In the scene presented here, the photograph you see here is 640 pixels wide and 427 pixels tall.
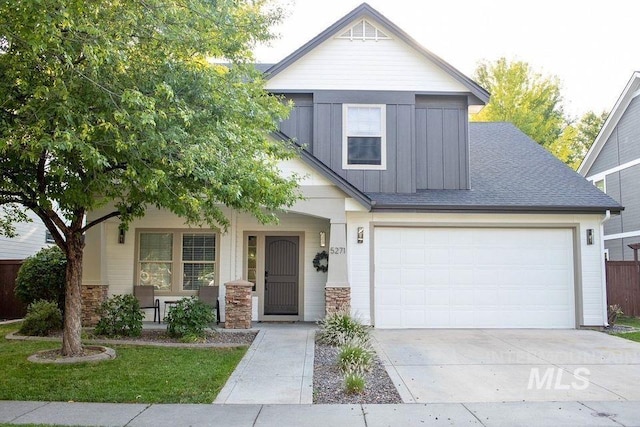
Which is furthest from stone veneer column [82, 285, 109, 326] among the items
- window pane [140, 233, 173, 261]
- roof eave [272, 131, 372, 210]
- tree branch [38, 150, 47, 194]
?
roof eave [272, 131, 372, 210]

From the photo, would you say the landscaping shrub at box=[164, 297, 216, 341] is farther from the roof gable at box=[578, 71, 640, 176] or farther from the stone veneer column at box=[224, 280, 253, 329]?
the roof gable at box=[578, 71, 640, 176]

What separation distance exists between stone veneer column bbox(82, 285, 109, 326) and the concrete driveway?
19.9ft

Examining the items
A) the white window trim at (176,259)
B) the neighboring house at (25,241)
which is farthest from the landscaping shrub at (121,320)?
the neighboring house at (25,241)

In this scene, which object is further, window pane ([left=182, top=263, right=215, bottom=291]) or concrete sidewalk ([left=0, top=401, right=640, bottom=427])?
window pane ([left=182, top=263, right=215, bottom=291])

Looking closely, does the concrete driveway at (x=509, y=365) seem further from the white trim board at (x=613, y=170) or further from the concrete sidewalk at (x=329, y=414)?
the white trim board at (x=613, y=170)

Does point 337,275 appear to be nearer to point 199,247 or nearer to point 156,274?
point 199,247

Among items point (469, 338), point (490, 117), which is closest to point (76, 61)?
point (469, 338)

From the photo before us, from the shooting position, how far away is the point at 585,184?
13.2m

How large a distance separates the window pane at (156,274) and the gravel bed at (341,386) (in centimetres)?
557

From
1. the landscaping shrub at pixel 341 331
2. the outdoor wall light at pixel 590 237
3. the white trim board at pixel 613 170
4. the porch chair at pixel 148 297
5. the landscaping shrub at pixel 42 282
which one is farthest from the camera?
the white trim board at pixel 613 170

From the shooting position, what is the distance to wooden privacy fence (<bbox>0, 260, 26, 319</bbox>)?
14.4 m

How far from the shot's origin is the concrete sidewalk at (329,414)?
5.66 meters

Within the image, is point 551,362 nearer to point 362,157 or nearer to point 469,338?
point 469,338

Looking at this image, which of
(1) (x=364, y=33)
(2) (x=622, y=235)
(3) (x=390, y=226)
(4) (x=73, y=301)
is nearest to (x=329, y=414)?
(4) (x=73, y=301)
